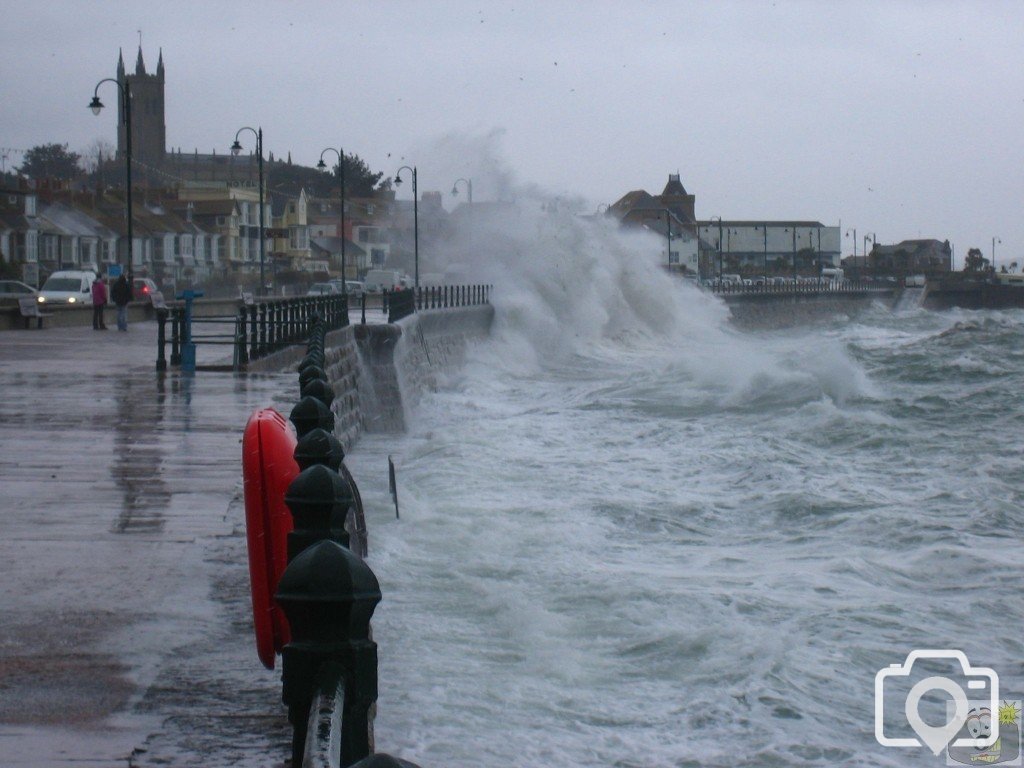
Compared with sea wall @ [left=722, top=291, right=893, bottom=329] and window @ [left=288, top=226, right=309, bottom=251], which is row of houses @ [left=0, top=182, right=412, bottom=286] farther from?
sea wall @ [left=722, top=291, right=893, bottom=329]

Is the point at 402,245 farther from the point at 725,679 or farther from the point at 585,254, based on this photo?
the point at 725,679

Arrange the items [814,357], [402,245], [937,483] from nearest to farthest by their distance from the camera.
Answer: [937,483], [814,357], [402,245]

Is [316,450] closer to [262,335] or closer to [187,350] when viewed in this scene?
[187,350]

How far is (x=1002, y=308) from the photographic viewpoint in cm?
11544

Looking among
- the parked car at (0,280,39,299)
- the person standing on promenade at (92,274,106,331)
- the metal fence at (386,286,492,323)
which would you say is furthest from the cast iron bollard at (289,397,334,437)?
the parked car at (0,280,39,299)

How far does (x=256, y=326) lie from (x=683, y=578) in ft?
32.8

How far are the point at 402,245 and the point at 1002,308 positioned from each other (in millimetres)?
55012

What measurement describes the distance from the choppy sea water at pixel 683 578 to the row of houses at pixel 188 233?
38.2m

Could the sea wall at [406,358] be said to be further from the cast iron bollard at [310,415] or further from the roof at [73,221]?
the roof at [73,221]

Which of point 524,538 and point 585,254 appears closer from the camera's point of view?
point 524,538

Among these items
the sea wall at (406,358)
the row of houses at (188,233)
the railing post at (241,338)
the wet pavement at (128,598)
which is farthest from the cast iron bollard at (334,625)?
the row of houses at (188,233)

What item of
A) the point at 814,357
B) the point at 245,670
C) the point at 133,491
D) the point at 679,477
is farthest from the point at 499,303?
the point at 245,670

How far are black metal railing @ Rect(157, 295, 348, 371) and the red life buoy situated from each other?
11.8m

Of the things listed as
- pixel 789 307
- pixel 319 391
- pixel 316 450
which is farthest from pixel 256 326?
pixel 789 307
